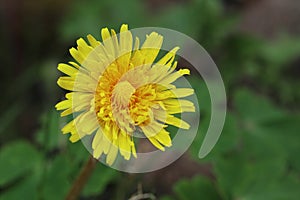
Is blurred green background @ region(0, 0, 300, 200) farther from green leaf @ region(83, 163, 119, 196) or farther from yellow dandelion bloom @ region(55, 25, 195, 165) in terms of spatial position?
yellow dandelion bloom @ region(55, 25, 195, 165)

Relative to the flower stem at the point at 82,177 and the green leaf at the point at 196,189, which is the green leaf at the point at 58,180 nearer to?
the flower stem at the point at 82,177

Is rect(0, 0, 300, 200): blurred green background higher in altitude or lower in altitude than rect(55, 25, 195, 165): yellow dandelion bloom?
lower

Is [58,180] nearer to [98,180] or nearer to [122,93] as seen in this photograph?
[98,180]

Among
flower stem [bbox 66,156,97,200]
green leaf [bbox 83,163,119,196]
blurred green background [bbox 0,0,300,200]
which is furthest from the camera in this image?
blurred green background [bbox 0,0,300,200]

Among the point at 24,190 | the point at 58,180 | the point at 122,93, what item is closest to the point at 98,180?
the point at 58,180

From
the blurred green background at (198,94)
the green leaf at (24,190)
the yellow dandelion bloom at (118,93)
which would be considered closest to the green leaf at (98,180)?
the blurred green background at (198,94)

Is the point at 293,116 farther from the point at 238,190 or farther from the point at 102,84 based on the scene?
the point at 102,84

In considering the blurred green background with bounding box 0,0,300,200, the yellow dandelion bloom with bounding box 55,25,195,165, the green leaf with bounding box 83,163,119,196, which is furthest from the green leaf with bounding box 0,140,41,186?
the yellow dandelion bloom with bounding box 55,25,195,165

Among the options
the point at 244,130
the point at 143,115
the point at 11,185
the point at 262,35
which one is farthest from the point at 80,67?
the point at 262,35
